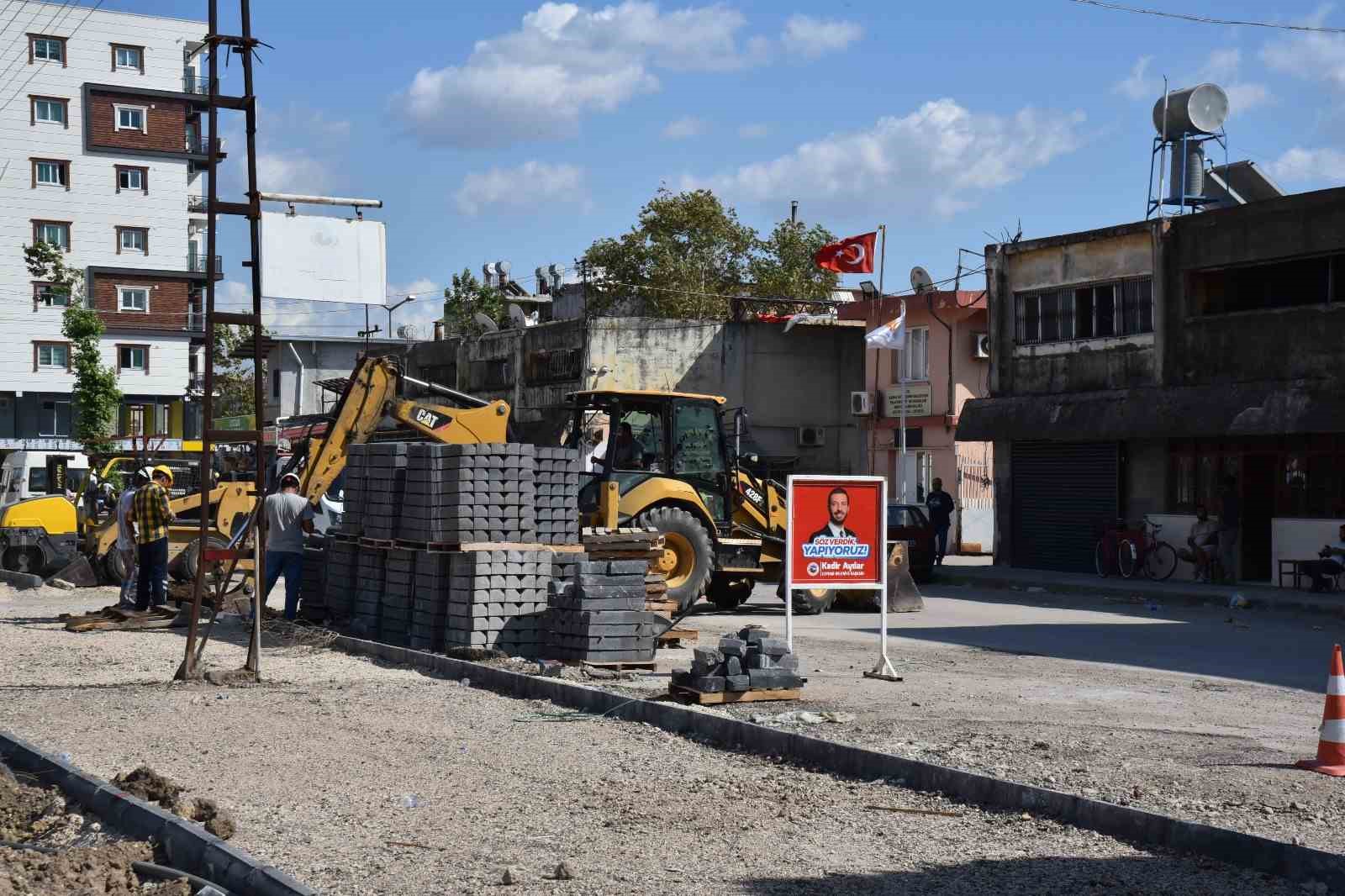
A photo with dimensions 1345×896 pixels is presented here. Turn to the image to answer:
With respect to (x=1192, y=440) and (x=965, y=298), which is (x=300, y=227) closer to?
(x=1192, y=440)

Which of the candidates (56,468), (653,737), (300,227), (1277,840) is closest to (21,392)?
(56,468)

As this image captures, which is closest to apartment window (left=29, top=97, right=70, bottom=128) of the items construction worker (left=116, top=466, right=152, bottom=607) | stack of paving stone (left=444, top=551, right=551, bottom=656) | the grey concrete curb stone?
construction worker (left=116, top=466, right=152, bottom=607)

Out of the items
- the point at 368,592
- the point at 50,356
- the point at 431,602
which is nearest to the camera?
the point at 431,602

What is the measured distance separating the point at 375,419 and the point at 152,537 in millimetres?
3710

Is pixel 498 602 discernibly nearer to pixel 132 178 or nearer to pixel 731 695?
pixel 731 695

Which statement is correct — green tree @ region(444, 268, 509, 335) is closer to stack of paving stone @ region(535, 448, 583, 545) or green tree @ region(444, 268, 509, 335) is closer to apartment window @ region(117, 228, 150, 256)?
apartment window @ region(117, 228, 150, 256)

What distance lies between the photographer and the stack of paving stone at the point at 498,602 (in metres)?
15.4

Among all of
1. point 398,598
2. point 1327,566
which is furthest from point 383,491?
point 1327,566

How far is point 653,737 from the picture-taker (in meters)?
10.9

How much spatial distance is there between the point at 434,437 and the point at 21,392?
175ft

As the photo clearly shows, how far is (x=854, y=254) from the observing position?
134ft

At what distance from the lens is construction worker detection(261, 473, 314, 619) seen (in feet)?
61.7

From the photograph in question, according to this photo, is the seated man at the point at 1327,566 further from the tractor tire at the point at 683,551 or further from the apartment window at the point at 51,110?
the apartment window at the point at 51,110

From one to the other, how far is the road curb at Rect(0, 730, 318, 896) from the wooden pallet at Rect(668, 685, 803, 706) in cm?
474
